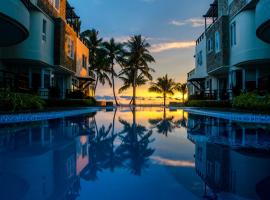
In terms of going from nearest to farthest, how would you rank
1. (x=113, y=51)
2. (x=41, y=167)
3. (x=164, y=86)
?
(x=41, y=167) < (x=113, y=51) < (x=164, y=86)

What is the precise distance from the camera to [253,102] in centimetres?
1219

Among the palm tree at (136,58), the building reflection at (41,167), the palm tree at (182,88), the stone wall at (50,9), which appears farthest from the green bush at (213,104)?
the palm tree at (182,88)

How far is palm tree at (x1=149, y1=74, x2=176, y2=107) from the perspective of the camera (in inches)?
1638

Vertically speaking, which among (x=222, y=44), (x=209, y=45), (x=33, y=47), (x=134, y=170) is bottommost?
(x=134, y=170)

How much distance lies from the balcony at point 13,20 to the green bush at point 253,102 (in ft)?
31.9

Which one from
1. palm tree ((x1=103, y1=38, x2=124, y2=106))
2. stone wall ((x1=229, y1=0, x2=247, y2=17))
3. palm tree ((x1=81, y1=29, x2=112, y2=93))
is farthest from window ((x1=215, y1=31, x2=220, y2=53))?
palm tree ((x1=103, y1=38, x2=124, y2=106))

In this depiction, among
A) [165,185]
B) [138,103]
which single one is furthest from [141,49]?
[165,185]

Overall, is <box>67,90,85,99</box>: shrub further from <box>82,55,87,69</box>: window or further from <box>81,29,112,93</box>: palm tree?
<box>81,29,112,93</box>: palm tree

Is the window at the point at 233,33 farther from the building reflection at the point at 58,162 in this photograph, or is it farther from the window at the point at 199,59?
the building reflection at the point at 58,162

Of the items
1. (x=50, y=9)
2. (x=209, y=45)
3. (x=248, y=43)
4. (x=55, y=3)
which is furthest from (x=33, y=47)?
(x=209, y=45)

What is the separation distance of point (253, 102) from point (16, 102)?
32.0 feet

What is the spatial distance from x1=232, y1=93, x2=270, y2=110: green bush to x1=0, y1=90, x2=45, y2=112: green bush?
9.32 m

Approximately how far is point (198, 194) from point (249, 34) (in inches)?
622

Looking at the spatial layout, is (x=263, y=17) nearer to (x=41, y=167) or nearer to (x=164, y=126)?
(x=164, y=126)
